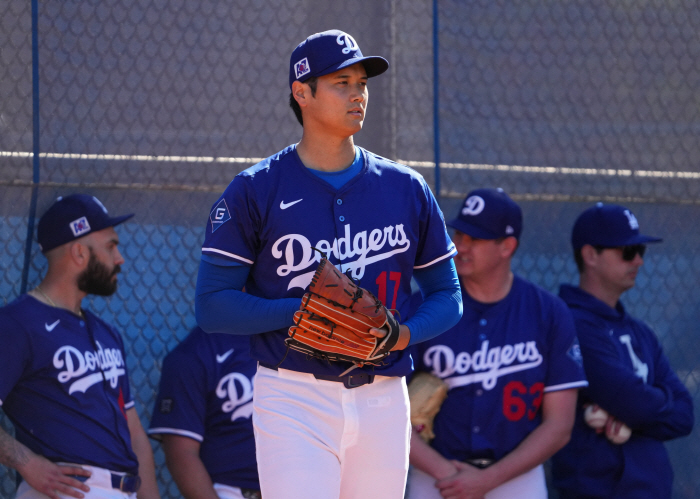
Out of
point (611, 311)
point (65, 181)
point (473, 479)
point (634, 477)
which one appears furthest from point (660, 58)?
point (65, 181)

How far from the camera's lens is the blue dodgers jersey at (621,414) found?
3.68 metres

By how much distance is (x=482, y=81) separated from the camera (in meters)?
4.32

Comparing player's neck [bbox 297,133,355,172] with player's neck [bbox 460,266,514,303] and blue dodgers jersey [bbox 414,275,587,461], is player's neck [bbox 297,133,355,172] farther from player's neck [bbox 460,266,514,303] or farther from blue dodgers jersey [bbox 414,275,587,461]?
player's neck [bbox 460,266,514,303]

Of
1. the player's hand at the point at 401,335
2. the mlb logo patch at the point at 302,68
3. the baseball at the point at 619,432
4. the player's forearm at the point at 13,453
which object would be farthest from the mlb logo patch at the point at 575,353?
the player's forearm at the point at 13,453

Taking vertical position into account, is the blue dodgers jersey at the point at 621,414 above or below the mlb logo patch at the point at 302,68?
below

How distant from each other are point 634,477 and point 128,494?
2.08m

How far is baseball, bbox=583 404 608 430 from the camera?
12.3 feet

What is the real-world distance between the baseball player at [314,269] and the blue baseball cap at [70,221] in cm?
153

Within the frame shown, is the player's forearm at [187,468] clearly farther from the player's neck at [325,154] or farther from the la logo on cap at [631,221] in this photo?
the la logo on cap at [631,221]

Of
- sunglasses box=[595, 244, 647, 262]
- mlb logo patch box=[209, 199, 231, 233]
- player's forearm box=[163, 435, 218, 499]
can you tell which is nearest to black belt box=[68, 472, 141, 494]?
player's forearm box=[163, 435, 218, 499]

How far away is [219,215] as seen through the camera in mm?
2229

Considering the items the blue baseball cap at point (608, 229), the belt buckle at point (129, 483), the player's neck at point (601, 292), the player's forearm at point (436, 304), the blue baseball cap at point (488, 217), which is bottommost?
the belt buckle at point (129, 483)

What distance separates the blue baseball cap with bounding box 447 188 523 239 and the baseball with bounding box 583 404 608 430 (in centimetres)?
81

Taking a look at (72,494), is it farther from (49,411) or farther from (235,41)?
(235,41)
